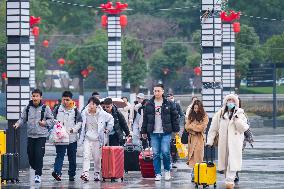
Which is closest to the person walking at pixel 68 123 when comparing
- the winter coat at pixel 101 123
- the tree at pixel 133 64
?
the winter coat at pixel 101 123

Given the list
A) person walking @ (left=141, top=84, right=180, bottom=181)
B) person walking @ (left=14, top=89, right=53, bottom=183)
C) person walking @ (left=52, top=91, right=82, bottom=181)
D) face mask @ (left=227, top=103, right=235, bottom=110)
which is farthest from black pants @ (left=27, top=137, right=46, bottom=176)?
face mask @ (left=227, top=103, right=235, bottom=110)

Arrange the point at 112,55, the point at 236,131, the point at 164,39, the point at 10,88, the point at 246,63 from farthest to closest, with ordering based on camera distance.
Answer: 1. the point at 164,39
2. the point at 246,63
3. the point at 112,55
4. the point at 10,88
5. the point at 236,131

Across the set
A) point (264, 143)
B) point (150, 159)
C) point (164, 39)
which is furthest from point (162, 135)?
point (164, 39)

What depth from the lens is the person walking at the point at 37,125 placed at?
25.1 metres

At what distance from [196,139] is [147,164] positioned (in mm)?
1407

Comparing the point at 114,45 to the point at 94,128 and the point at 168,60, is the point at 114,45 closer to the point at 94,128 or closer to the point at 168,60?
the point at 94,128

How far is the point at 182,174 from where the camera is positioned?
2761 centimetres

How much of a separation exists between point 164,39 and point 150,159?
79.7 meters

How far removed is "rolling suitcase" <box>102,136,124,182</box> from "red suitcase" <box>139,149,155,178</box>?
775 mm

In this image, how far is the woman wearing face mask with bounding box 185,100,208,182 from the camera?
2486 centimetres

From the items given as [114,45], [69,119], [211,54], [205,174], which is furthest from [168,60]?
[205,174]

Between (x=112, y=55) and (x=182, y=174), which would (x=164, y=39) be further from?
(x=182, y=174)

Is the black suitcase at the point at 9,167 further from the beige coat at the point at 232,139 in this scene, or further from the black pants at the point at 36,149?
the beige coat at the point at 232,139

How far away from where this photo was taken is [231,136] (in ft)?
75.2
